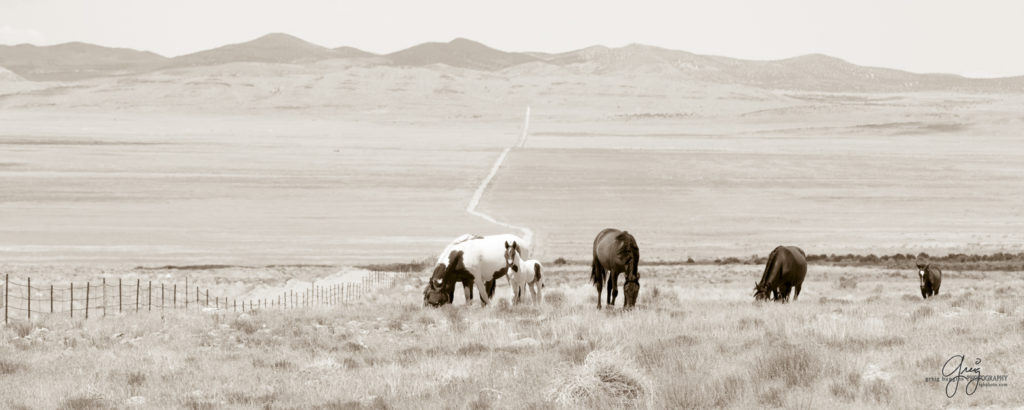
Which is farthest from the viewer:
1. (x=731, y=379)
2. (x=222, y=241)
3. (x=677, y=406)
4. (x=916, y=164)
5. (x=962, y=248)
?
(x=916, y=164)

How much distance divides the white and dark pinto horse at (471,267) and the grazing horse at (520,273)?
39 centimetres

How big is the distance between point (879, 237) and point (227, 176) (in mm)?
52509

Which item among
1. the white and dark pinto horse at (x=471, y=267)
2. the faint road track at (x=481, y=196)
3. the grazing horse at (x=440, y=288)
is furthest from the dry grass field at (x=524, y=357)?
the faint road track at (x=481, y=196)

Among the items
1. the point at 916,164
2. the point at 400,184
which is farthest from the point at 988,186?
the point at 400,184

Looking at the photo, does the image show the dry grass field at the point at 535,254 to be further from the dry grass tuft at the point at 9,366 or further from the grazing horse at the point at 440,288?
the grazing horse at the point at 440,288

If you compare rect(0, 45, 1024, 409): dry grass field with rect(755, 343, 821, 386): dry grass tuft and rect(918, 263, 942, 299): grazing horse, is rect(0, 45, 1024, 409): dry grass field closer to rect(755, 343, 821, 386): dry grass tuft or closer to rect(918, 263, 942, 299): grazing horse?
rect(755, 343, 821, 386): dry grass tuft

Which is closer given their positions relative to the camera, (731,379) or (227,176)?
(731,379)

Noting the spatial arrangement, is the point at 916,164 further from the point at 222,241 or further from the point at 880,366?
the point at 880,366

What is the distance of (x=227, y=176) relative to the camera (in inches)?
3676

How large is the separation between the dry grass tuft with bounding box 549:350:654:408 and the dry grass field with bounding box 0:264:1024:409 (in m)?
0.01

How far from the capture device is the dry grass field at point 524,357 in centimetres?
1098

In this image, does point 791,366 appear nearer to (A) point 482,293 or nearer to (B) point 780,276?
(B) point 780,276

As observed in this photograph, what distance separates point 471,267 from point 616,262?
11.3ft

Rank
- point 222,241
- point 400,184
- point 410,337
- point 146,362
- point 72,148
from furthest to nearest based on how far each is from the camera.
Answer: point 72,148
point 400,184
point 222,241
point 410,337
point 146,362
